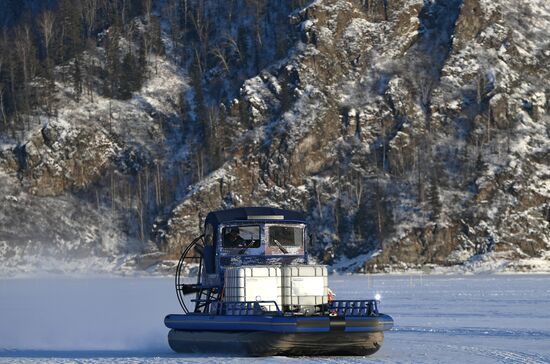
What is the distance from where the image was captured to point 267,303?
33.4 meters

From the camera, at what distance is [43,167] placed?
12225cm

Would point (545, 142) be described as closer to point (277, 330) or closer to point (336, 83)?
point (336, 83)

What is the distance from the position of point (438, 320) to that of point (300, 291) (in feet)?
41.9

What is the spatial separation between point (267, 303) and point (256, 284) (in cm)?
70

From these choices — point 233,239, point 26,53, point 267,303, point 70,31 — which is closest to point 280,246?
point 233,239

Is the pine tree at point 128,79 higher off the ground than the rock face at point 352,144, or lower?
higher

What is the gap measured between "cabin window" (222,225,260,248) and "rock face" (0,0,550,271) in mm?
69289

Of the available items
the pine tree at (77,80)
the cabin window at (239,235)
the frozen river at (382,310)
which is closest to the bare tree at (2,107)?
the pine tree at (77,80)

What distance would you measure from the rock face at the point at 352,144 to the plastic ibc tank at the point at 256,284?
70983mm

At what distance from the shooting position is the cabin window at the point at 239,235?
3559 centimetres

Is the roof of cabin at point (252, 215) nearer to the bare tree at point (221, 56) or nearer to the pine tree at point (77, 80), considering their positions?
the pine tree at point (77, 80)

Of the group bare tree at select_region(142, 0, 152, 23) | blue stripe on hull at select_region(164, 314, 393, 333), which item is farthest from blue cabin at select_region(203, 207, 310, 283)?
bare tree at select_region(142, 0, 152, 23)

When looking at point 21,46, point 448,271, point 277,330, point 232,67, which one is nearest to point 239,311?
point 277,330

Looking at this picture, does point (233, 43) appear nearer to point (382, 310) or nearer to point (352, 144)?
point (352, 144)
